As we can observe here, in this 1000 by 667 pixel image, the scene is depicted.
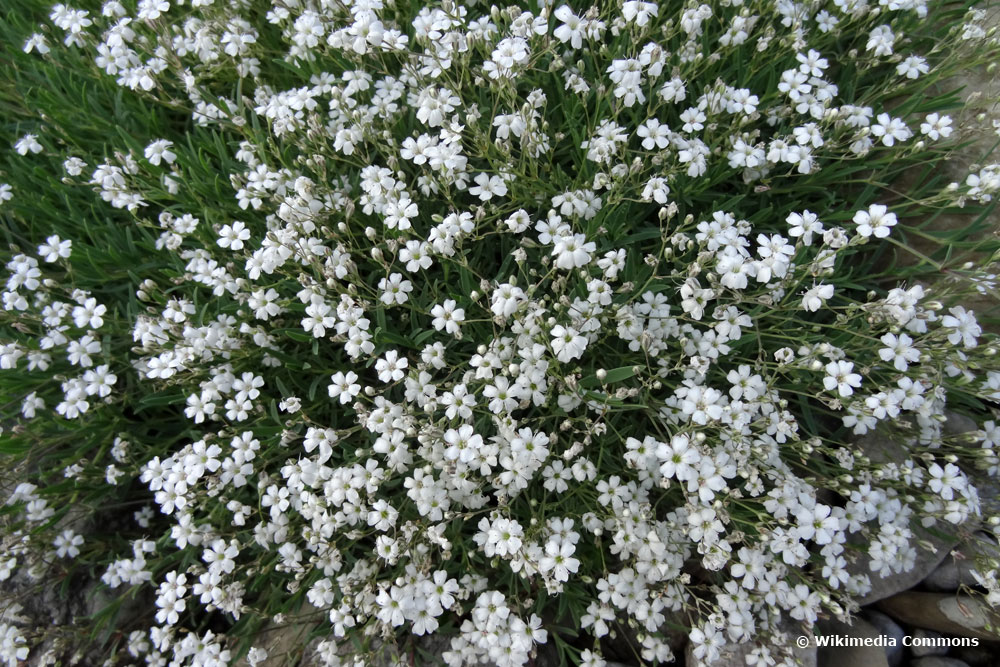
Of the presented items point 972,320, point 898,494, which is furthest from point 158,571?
point 972,320

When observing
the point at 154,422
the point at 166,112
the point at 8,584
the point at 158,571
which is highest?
the point at 166,112

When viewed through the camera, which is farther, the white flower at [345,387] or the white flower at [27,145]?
the white flower at [27,145]

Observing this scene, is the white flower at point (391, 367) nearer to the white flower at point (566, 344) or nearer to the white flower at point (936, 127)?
the white flower at point (566, 344)

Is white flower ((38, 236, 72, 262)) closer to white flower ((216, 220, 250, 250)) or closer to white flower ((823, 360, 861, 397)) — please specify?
white flower ((216, 220, 250, 250))

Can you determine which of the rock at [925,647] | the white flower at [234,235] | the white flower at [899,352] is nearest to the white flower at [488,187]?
the white flower at [234,235]

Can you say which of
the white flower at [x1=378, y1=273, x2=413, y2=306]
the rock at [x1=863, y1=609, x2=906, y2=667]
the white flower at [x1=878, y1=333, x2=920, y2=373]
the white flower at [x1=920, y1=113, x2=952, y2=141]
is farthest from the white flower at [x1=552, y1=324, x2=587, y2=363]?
the rock at [x1=863, y1=609, x2=906, y2=667]

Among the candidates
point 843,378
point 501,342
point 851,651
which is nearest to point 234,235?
point 501,342

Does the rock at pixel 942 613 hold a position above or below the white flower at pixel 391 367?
above

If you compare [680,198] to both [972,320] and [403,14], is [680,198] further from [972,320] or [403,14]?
[403,14]
